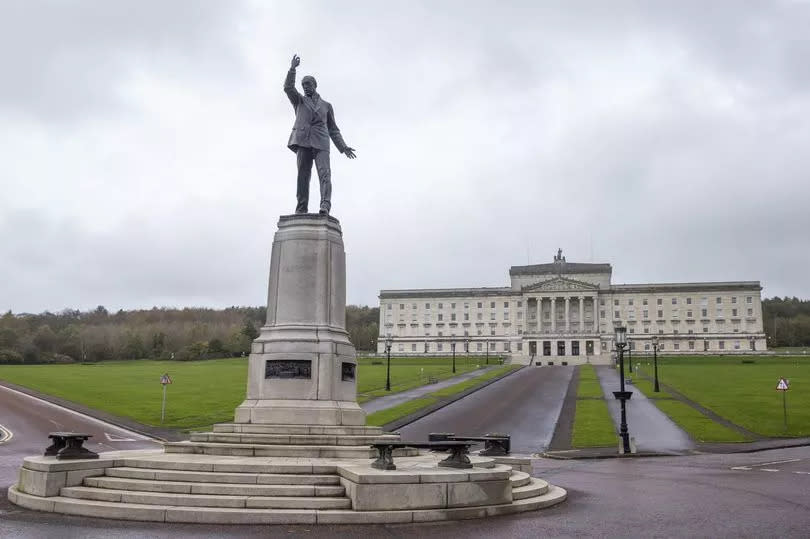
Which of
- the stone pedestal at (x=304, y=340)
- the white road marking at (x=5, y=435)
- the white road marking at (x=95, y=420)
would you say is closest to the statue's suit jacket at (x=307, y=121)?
the stone pedestal at (x=304, y=340)

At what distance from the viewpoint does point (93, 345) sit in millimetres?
134625

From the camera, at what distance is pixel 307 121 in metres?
20.4

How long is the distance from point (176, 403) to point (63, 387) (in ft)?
62.6

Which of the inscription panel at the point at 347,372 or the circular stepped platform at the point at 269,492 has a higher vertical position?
the inscription panel at the point at 347,372

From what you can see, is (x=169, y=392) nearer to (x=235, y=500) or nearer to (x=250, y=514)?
(x=235, y=500)

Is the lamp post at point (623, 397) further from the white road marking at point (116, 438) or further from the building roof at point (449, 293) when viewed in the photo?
the building roof at point (449, 293)

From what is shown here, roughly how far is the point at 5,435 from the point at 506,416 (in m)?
26.0

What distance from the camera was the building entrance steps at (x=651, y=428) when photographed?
30.2m

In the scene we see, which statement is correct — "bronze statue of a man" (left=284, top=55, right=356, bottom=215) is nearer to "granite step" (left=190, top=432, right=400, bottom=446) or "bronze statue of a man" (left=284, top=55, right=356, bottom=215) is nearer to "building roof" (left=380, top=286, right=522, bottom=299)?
"granite step" (left=190, top=432, right=400, bottom=446)

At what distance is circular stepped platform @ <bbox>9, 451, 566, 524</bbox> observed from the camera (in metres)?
11.5

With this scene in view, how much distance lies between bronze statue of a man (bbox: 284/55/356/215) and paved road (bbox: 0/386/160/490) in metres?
10.7

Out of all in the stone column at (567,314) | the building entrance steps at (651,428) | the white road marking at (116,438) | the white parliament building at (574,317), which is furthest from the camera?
the stone column at (567,314)

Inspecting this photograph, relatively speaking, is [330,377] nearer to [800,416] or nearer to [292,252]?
[292,252]

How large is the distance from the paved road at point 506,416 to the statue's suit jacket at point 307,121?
16.3 m
